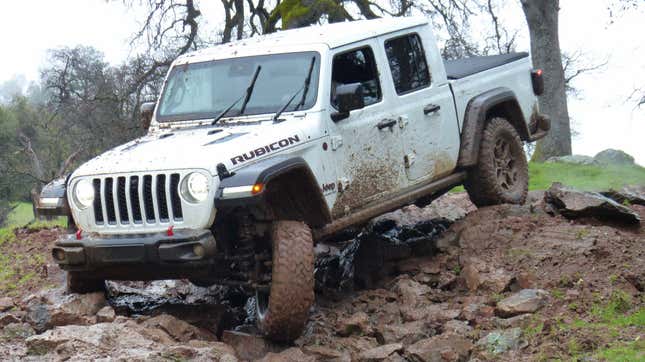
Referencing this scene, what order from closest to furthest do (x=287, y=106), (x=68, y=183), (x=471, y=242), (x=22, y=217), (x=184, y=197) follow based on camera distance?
(x=184, y=197) → (x=68, y=183) → (x=287, y=106) → (x=471, y=242) → (x=22, y=217)

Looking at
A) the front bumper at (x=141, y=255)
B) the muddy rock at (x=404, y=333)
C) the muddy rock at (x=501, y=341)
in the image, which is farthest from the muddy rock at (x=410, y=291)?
the front bumper at (x=141, y=255)

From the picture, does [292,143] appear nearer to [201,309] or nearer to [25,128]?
[201,309]

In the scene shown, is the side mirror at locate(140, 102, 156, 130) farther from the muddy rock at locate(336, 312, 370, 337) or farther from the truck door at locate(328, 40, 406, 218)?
the muddy rock at locate(336, 312, 370, 337)

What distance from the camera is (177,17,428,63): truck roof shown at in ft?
26.0

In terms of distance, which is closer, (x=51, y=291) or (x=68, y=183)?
(x=68, y=183)

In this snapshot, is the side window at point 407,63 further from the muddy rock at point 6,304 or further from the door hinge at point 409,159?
the muddy rock at point 6,304

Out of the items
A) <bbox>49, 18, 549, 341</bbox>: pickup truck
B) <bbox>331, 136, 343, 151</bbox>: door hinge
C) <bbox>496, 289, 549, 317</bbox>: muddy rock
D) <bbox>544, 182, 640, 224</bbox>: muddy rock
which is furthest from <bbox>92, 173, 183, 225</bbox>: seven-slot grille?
<bbox>544, 182, 640, 224</bbox>: muddy rock

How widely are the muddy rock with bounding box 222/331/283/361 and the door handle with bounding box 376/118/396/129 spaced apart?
2.21 metres

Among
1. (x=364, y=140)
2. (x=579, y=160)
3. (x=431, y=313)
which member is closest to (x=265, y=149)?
(x=364, y=140)

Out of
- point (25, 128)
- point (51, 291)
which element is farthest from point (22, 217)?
point (51, 291)

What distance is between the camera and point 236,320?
763cm

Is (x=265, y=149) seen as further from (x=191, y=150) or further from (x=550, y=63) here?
(x=550, y=63)

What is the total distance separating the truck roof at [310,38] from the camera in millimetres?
7926

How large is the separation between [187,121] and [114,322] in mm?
1967
